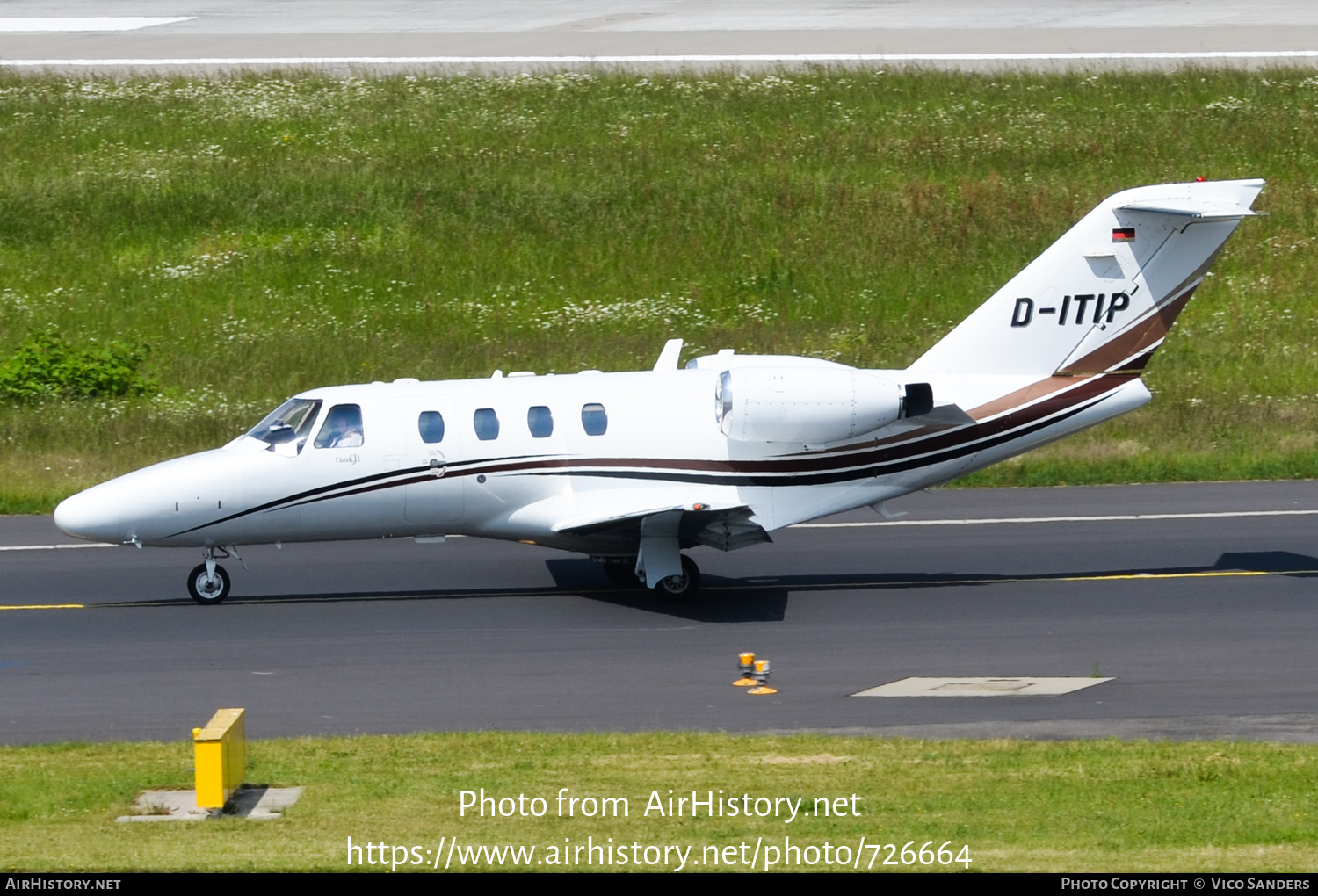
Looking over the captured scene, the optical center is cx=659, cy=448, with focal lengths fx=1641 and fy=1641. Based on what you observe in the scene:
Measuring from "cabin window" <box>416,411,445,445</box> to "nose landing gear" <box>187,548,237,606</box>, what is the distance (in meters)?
2.73

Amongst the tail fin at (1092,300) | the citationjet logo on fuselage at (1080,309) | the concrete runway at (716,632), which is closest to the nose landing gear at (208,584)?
the concrete runway at (716,632)

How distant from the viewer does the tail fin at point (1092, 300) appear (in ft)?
59.5

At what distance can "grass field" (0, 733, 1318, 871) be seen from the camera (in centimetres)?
925

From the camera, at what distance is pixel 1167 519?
70.3ft

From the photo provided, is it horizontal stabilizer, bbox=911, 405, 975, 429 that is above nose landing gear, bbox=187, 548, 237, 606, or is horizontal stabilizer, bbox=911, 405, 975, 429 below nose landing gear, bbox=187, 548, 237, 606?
above

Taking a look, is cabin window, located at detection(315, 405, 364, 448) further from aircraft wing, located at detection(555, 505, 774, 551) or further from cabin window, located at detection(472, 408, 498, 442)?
A: aircraft wing, located at detection(555, 505, 774, 551)

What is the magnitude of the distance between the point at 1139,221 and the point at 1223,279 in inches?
644

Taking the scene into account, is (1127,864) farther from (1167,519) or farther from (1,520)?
(1,520)

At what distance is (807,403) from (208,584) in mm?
6843

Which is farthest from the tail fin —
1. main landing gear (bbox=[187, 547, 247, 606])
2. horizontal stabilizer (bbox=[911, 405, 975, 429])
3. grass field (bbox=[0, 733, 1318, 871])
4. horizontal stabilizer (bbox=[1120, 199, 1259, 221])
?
main landing gear (bbox=[187, 547, 247, 606])

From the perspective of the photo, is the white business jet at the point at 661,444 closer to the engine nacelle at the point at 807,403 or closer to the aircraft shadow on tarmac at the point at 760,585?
the engine nacelle at the point at 807,403

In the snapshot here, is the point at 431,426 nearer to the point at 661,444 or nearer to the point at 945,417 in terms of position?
the point at 661,444

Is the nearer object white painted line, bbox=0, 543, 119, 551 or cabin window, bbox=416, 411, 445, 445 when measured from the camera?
cabin window, bbox=416, 411, 445, 445

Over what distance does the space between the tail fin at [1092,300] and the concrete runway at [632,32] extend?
2256 cm
